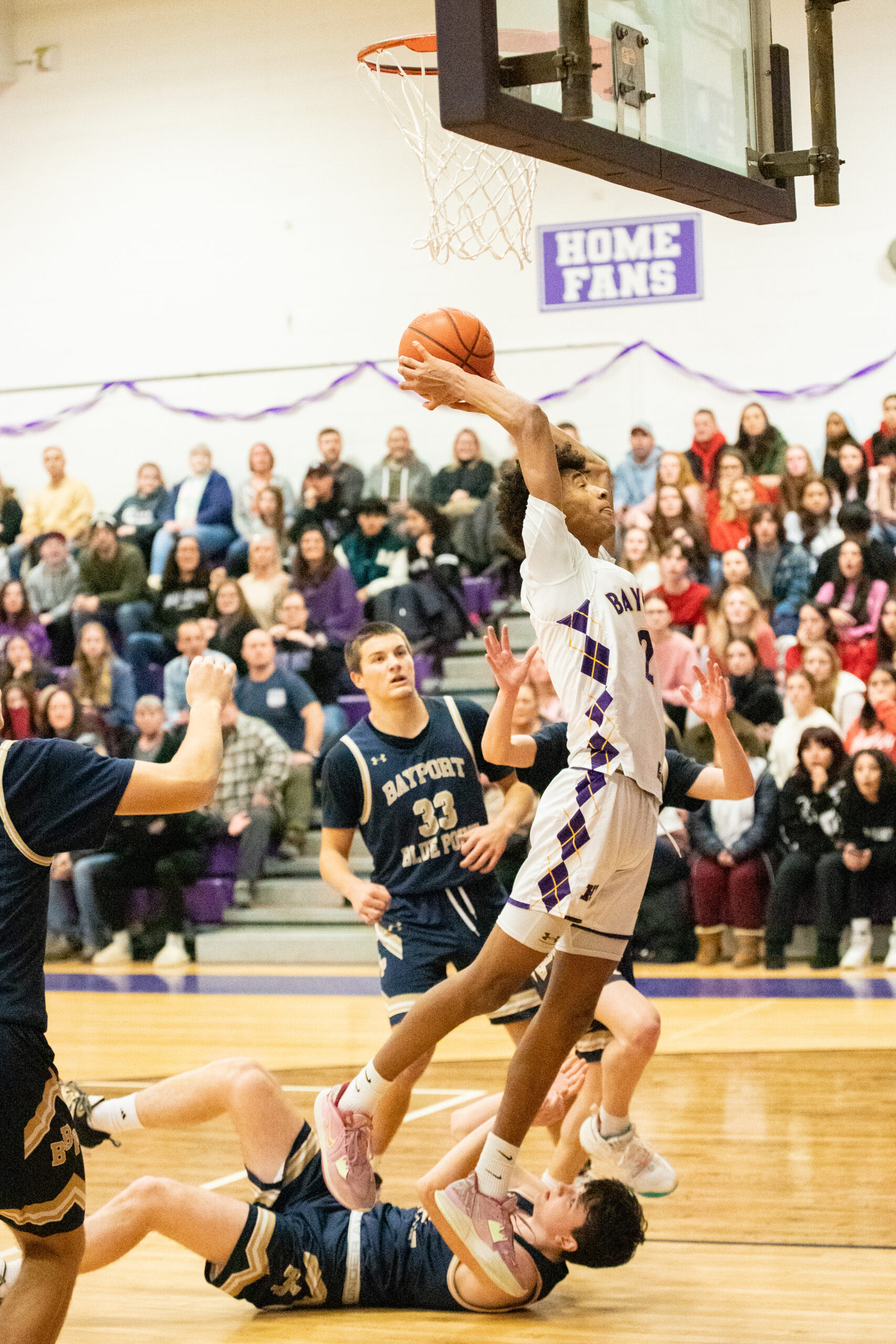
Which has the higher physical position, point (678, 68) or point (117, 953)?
point (678, 68)

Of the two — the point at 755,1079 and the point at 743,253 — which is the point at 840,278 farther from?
the point at 755,1079

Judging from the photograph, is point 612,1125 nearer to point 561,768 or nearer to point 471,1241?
point 471,1241

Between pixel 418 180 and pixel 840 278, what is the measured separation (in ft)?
11.7

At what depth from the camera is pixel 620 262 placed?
42.6 feet

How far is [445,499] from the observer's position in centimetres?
1262

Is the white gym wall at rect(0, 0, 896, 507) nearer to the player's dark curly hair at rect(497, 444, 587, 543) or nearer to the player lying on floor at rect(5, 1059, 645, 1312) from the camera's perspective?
the player's dark curly hair at rect(497, 444, 587, 543)

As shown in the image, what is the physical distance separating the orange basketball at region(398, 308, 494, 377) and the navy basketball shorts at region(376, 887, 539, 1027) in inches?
66.0

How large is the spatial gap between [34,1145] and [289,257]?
11.7 metres

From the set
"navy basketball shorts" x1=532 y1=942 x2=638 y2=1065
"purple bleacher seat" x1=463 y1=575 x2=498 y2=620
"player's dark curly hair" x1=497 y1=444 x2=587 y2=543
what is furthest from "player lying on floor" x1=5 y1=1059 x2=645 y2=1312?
"purple bleacher seat" x1=463 y1=575 x2=498 y2=620

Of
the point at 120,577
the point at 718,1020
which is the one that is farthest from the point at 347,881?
the point at 120,577

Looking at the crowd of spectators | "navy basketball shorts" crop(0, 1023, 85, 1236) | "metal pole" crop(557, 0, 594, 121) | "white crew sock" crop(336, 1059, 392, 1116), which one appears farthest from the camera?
the crowd of spectators

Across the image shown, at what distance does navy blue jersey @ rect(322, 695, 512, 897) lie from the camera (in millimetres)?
5207

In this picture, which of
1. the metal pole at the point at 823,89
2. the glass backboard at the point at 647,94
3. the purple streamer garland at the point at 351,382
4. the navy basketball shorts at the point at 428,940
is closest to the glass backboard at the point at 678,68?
the glass backboard at the point at 647,94

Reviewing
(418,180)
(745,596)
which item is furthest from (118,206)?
(745,596)
